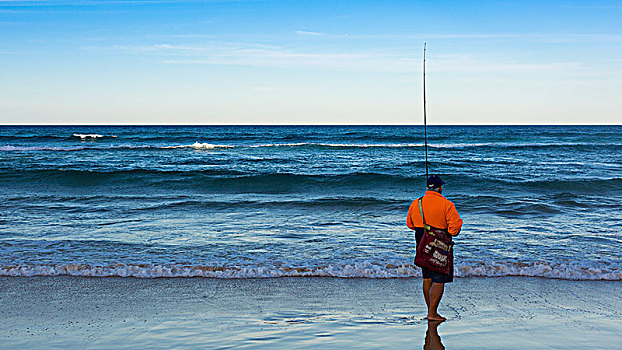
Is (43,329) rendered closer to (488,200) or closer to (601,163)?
(488,200)

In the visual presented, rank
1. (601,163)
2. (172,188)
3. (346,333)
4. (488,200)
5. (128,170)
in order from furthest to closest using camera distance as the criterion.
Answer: (601,163), (128,170), (172,188), (488,200), (346,333)

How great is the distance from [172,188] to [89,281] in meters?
11.5

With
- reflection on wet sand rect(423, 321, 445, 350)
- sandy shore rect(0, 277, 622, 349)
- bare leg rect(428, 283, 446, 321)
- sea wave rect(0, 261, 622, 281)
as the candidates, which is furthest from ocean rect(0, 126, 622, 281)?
reflection on wet sand rect(423, 321, 445, 350)

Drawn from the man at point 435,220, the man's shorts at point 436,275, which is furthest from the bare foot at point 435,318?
the man's shorts at point 436,275

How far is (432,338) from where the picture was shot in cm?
438

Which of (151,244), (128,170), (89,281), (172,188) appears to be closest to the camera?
(89,281)

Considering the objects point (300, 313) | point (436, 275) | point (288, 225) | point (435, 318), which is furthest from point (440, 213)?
point (288, 225)

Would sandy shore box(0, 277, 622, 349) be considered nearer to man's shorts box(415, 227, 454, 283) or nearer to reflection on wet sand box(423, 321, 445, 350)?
reflection on wet sand box(423, 321, 445, 350)

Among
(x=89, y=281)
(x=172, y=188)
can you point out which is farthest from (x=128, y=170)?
(x=89, y=281)

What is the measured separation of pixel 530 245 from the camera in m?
8.14

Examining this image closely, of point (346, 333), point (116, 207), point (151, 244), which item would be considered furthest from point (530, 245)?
point (116, 207)

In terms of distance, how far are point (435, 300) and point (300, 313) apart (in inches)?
51.1

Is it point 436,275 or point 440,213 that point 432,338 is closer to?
point 436,275

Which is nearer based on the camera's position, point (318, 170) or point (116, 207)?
point (116, 207)
